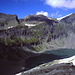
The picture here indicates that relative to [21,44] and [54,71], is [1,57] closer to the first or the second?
[21,44]

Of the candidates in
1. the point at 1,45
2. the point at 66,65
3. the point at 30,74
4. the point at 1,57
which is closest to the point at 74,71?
the point at 66,65

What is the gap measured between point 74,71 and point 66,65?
753 millimetres

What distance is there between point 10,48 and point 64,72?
15538cm

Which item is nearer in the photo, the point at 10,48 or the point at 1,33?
the point at 10,48

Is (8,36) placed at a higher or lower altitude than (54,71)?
higher

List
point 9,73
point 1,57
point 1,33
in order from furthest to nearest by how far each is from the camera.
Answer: point 1,33, point 1,57, point 9,73

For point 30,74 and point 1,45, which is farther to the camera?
point 1,45

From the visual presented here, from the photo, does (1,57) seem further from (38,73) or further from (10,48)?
(38,73)

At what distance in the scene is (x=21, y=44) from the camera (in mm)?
190750

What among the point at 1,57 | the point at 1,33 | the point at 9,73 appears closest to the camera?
the point at 9,73

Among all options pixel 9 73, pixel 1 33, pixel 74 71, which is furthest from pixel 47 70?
pixel 1 33

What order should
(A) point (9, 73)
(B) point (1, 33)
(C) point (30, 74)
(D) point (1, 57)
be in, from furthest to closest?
(B) point (1, 33) < (D) point (1, 57) < (A) point (9, 73) < (C) point (30, 74)

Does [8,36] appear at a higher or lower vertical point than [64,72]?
higher

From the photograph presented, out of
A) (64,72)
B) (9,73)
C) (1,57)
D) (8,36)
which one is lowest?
(9,73)
